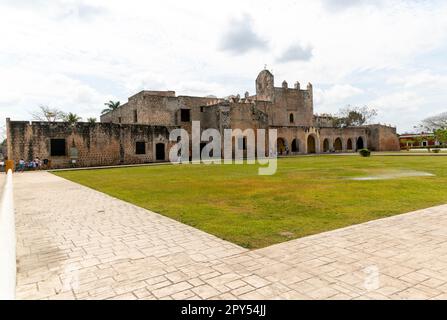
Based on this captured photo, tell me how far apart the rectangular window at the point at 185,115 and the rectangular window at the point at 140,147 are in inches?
290

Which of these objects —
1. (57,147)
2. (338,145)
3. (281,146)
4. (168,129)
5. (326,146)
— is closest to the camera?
(57,147)

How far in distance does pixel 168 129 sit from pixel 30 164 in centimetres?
1209

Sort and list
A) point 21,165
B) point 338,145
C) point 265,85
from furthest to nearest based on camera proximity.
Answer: point 338,145 < point 265,85 < point 21,165

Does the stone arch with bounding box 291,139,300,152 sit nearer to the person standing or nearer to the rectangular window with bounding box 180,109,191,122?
the rectangular window with bounding box 180,109,191,122

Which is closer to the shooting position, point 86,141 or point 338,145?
point 86,141

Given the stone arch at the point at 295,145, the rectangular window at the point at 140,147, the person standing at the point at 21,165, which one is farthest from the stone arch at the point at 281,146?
the person standing at the point at 21,165

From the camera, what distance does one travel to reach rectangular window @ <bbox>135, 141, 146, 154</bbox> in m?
28.9

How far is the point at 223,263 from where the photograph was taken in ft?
12.1

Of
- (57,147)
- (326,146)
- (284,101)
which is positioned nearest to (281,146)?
(326,146)

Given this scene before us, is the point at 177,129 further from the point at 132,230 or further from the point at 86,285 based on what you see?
the point at 86,285

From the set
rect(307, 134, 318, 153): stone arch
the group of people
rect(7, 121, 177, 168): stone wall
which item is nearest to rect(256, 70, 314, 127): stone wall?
rect(307, 134, 318, 153): stone arch

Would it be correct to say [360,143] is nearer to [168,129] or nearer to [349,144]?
[349,144]
